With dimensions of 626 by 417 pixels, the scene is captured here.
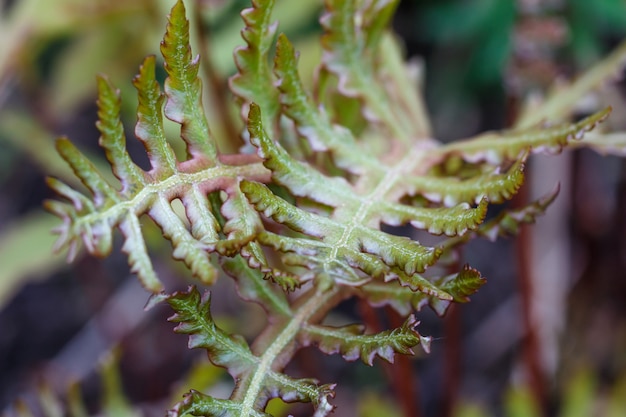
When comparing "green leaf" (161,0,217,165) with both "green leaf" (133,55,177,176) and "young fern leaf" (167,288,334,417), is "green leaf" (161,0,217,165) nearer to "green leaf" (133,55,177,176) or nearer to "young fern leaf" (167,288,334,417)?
"green leaf" (133,55,177,176)

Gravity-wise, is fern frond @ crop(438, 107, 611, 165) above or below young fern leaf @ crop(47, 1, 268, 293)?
below

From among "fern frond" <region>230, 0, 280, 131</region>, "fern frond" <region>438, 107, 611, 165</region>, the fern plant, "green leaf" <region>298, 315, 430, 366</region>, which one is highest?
"fern frond" <region>230, 0, 280, 131</region>

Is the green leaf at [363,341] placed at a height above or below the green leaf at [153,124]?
below

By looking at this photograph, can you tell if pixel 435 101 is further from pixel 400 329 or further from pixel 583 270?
pixel 400 329

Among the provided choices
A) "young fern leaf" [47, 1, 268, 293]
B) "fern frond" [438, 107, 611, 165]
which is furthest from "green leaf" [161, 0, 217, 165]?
"fern frond" [438, 107, 611, 165]

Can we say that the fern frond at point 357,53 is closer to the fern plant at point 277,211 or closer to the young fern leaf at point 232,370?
the fern plant at point 277,211

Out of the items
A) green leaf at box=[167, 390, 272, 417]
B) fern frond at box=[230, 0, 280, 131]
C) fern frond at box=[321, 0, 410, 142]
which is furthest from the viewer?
fern frond at box=[321, 0, 410, 142]

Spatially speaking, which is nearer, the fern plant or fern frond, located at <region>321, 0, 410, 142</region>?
the fern plant

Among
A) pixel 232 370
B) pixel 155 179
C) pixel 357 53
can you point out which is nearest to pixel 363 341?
pixel 232 370

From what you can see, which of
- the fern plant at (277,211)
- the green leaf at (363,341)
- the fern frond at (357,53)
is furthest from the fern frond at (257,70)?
the green leaf at (363,341)

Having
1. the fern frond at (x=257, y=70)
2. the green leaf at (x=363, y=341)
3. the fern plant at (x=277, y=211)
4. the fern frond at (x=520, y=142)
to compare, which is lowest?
the green leaf at (x=363, y=341)
